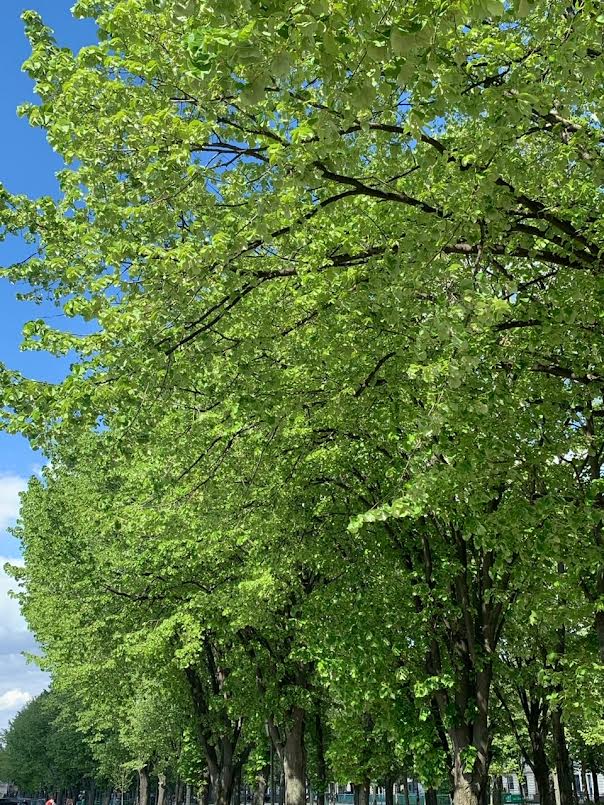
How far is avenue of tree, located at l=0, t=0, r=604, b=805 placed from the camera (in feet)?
21.3

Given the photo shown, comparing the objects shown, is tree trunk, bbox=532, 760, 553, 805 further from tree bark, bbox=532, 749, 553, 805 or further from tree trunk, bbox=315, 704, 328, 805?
tree trunk, bbox=315, 704, 328, 805

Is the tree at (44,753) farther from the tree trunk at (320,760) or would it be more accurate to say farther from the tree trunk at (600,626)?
the tree trunk at (600,626)

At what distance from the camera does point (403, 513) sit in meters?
7.78

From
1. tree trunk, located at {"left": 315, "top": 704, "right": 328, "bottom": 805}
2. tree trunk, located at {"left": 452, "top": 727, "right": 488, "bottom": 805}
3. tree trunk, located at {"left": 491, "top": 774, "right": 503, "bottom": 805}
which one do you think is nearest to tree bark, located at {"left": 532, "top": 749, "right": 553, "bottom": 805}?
tree trunk, located at {"left": 315, "top": 704, "right": 328, "bottom": 805}

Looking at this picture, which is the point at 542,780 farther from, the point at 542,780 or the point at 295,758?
the point at 295,758

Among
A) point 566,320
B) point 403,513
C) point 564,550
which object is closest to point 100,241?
point 403,513

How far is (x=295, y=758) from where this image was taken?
874 inches

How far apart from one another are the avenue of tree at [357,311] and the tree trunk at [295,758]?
198 inches

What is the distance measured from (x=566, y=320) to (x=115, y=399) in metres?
5.15

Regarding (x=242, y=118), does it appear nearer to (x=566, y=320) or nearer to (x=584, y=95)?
(x=584, y=95)

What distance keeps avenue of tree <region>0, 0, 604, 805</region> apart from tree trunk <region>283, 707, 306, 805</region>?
16.5ft

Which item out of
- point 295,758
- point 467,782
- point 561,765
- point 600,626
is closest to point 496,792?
point 561,765

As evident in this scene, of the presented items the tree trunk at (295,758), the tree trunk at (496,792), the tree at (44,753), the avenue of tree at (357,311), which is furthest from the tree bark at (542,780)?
the tree at (44,753)

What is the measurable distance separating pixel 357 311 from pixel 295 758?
1716 centimetres
